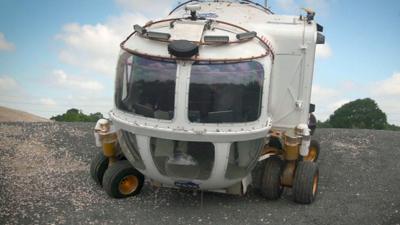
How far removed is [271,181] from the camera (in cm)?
820

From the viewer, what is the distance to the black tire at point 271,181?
26.9ft

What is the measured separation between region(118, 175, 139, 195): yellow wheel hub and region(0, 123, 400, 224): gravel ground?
0.17m

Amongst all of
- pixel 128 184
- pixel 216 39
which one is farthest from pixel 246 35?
pixel 128 184

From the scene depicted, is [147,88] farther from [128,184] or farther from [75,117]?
[75,117]

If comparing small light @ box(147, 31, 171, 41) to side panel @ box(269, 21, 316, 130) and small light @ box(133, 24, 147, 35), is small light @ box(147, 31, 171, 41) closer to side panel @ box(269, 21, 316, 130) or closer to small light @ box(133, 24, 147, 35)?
small light @ box(133, 24, 147, 35)

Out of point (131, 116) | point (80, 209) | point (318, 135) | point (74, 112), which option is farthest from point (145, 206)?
point (74, 112)

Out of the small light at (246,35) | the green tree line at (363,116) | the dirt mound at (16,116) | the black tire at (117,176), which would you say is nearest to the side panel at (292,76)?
the small light at (246,35)

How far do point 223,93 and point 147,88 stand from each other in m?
1.03

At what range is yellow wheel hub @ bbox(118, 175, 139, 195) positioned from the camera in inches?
326

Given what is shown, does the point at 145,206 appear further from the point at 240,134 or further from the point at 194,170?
the point at 240,134

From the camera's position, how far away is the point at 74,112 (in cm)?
2033

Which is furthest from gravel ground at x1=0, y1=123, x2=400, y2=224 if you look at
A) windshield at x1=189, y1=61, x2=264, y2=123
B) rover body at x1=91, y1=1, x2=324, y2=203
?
windshield at x1=189, y1=61, x2=264, y2=123

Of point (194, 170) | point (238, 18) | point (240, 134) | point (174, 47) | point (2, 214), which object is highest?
point (238, 18)

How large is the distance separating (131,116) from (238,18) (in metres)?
2.54
